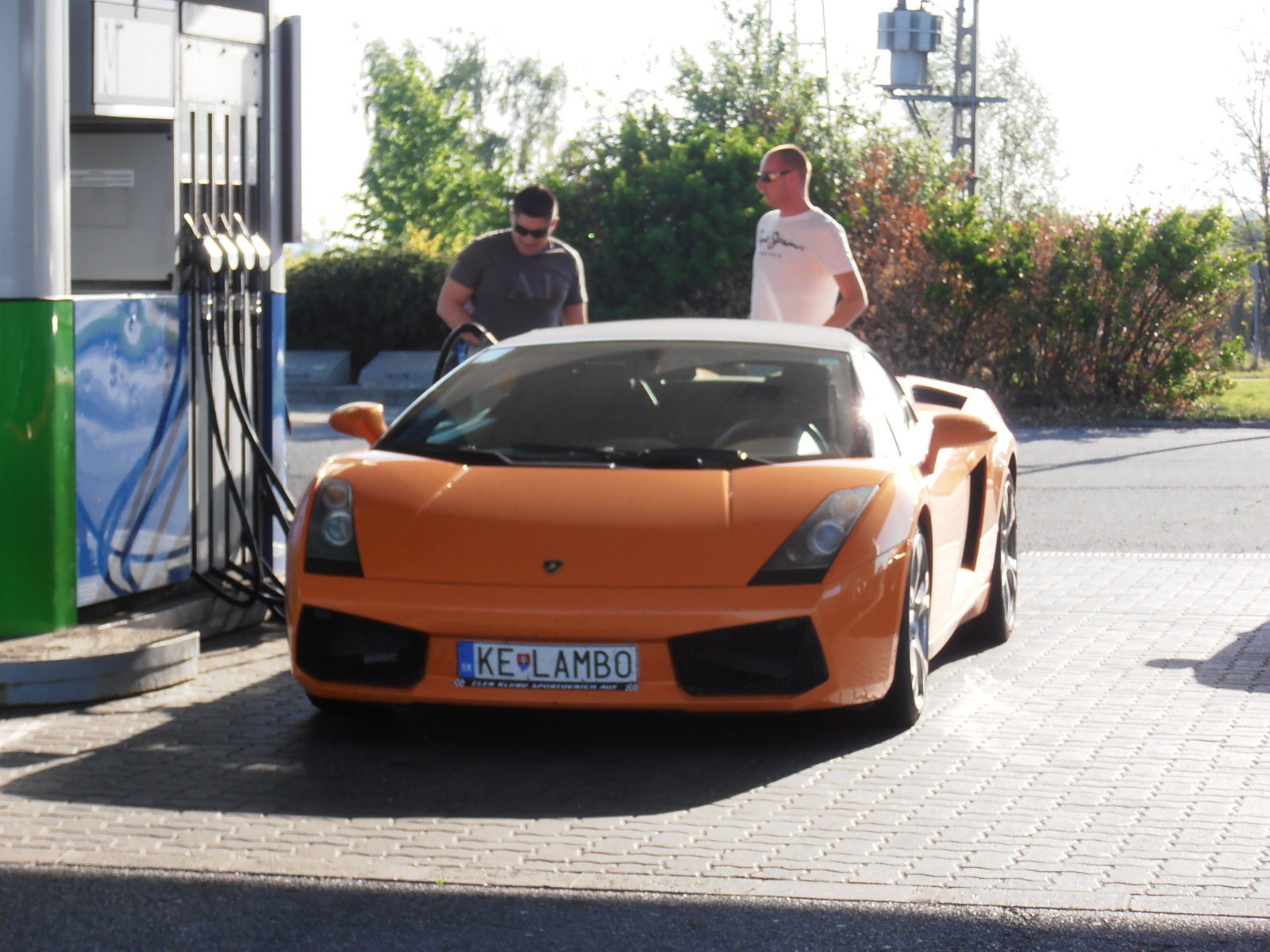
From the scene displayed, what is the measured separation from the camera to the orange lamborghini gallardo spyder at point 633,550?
482 cm

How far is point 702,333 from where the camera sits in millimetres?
6078

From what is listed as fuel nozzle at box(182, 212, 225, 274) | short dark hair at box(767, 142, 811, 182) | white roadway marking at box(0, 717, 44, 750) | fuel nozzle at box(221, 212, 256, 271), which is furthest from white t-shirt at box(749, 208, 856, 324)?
white roadway marking at box(0, 717, 44, 750)

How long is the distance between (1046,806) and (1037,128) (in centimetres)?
7458

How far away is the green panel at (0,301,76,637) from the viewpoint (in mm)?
5906

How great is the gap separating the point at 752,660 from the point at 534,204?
372 centimetres

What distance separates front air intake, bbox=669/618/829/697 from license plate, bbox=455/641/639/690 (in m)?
0.15

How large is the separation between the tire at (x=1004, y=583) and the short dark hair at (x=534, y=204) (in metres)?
2.41

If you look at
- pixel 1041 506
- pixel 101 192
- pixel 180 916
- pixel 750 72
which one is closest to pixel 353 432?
pixel 101 192

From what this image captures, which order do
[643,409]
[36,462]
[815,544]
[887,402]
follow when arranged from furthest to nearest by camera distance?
[36,462], [887,402], [643,409], [815,544]

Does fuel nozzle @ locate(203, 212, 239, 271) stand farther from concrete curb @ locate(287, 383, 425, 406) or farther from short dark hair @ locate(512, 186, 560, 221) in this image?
concrete curb @ locate(287, 383, 425, 406)

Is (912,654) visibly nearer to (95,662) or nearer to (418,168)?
(95,662)

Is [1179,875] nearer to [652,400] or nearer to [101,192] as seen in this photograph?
[652,400]

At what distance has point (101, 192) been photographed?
7098 millimetres

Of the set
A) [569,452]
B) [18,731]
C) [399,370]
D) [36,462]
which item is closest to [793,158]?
[569,452]
